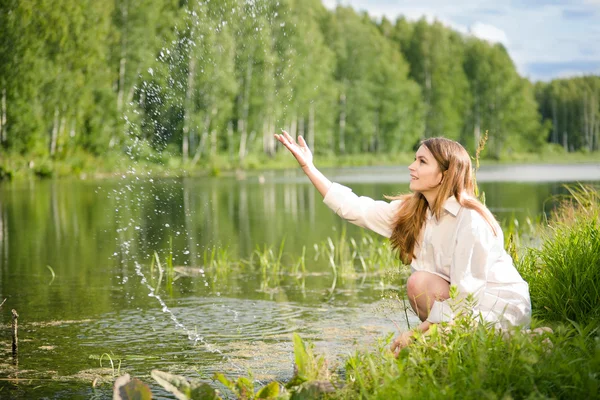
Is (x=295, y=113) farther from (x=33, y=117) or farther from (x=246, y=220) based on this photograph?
(x=246, y=220)

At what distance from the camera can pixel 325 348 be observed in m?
5.60

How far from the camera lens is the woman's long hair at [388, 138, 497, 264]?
13.8ft

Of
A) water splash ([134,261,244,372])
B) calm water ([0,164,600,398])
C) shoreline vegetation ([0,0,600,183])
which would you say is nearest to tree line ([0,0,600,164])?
shoreline vegetation ([0,0,600,183])

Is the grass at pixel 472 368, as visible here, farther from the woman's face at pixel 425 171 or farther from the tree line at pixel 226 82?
the tree line at pixel 226 82

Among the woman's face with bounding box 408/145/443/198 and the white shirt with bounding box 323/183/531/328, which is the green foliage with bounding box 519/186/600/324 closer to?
the white shirt with bounding box 323/183/531/328

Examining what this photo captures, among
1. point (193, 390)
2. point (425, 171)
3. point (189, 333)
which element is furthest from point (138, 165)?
point (193, 390)

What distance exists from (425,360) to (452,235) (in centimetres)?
80

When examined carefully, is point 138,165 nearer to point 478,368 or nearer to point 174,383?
point 174,383

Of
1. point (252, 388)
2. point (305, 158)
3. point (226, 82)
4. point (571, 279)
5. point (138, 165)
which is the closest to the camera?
point (252, 388)

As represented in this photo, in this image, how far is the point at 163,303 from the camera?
7.48 m

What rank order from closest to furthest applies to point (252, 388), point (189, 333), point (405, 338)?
point (252, 388) → point (405, 338) → point (189, 333)

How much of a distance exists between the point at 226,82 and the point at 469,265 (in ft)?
117

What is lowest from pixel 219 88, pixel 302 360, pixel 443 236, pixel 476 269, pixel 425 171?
pixel 302 360

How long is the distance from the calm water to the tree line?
12551 mm
